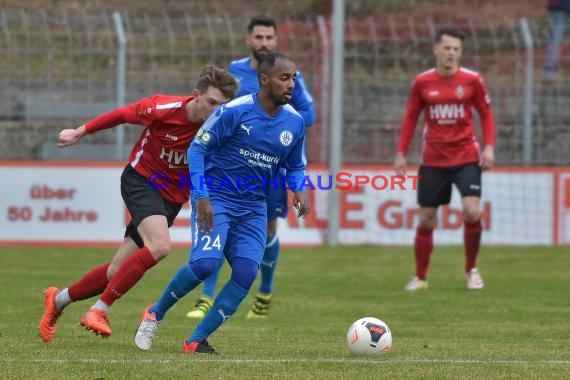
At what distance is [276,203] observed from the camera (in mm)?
10164

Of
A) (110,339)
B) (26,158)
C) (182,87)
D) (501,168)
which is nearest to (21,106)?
(26,158)

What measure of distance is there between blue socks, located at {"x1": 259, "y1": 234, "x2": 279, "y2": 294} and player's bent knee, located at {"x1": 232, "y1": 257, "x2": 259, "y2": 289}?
8.70ft

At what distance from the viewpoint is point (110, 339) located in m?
8.42

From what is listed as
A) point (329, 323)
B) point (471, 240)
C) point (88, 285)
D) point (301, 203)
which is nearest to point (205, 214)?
point (301, 203)

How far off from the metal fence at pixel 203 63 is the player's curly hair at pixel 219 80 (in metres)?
9.74

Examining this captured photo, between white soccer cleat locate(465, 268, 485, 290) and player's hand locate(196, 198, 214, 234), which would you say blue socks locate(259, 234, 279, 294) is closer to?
white soccer cleat locate(465, 268, 485, 290)

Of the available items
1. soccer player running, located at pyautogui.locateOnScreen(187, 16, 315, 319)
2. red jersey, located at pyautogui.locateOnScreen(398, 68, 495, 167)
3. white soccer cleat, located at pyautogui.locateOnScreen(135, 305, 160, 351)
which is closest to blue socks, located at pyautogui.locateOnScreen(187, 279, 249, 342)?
white soccer cleat, located at pyautogui.locateOnScreen(135, 305, 160, 351)

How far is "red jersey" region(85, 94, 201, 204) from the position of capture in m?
8.26

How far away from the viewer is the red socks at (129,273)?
8008 millimetres

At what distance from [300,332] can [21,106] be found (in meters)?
10.3

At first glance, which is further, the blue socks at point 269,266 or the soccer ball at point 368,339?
the blue socks at point 269,266

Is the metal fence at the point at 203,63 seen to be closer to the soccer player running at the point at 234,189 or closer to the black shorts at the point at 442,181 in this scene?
the black shorts at the point at 442,181

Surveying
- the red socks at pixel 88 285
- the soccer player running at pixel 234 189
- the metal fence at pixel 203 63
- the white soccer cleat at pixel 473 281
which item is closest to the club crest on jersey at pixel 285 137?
the soccer player running at pixel 234 189

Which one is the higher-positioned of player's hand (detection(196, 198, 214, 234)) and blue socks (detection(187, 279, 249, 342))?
player's hand (detection(196, 198, 214, 234))
